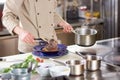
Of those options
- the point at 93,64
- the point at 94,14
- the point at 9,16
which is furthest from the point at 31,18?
the point at 94,14

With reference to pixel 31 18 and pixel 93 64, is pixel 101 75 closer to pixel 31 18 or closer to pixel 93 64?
pixel 93 64

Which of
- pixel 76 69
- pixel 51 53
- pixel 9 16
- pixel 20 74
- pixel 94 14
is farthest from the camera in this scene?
pixel 94 14

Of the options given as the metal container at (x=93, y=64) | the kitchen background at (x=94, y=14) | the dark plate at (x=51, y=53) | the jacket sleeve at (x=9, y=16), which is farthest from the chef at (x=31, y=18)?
the kitchen background at (x=94, y=14)

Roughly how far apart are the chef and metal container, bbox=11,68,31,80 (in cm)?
51

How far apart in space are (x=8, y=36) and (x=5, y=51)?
0.16 meters

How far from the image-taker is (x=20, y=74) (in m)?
1.11

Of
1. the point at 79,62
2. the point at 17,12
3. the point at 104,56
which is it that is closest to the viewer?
the point at 79,62

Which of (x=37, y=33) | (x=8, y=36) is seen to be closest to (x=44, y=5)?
(x=37, y=33)

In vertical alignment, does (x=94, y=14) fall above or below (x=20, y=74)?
above

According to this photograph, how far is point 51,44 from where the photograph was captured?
1561mm

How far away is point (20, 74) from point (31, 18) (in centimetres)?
69

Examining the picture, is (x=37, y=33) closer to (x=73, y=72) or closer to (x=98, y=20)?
(x=73, y=72)

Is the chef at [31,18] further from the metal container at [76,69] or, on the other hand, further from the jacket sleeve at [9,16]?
the metal container at [76,69]

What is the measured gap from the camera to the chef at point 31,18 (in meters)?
1.67
